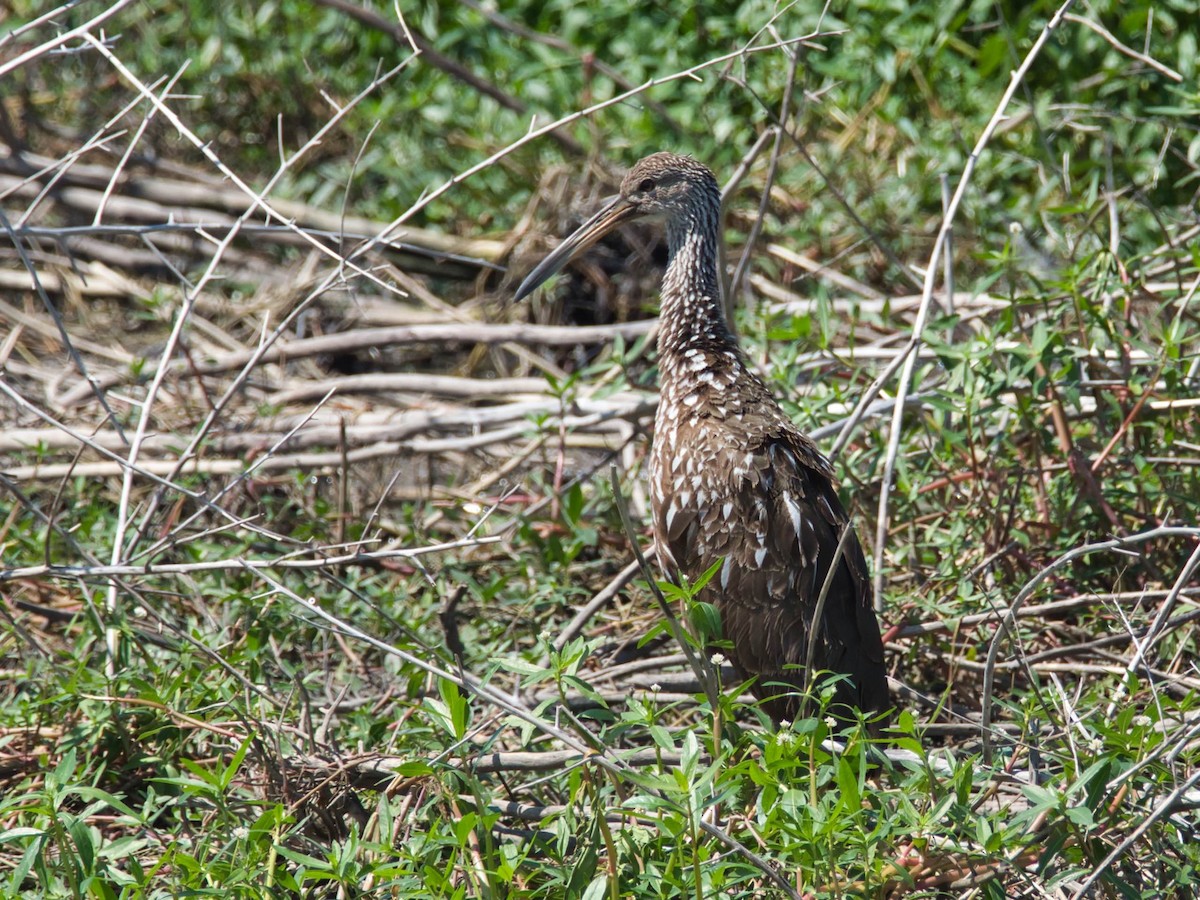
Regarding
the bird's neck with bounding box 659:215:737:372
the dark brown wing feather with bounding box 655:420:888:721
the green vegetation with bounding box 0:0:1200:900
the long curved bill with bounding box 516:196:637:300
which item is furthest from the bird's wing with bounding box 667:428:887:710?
the long curved bill with bounding box 516:196:637:300

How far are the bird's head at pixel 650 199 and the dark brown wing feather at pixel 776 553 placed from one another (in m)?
0.87

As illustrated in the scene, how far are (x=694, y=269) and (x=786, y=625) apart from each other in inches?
45.3

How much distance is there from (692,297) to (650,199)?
0.45m

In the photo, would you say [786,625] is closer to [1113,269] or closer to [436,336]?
[1113,269]

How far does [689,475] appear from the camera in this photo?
354 centimetres

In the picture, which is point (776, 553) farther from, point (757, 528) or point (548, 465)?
point (548, 465)

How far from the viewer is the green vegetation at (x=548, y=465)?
2617 mm

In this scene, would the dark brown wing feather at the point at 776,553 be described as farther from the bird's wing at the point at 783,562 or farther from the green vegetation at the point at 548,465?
the green vegetation at the point at 548,465

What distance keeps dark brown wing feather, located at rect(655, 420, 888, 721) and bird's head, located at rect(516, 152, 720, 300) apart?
872mm

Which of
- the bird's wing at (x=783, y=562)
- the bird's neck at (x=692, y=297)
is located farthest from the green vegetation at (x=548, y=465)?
the bird's neck at (x=692, y=297)

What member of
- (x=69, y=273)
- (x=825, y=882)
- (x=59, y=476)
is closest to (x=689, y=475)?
(x=825, y=882)

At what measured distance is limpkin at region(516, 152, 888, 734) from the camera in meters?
3.41

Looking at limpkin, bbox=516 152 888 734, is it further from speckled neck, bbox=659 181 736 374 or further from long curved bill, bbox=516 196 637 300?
long curved bill, bbox=516 196 637 300

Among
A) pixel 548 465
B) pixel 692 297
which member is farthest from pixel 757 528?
pixel 548 465
